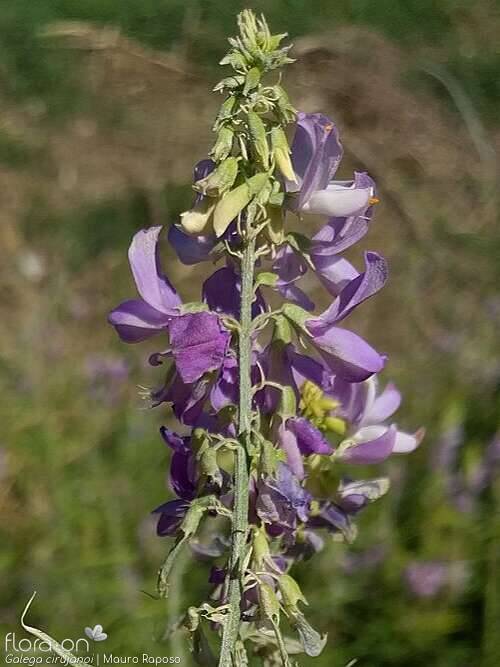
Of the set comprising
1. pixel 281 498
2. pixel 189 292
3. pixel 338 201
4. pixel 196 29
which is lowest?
pixel 189 292

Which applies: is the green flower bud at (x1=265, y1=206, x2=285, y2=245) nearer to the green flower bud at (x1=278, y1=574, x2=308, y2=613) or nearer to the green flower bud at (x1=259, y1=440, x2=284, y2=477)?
the green flower bud at (x1=259, y1=440, x2=284, y2=477)

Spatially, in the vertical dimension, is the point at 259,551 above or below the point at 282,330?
below

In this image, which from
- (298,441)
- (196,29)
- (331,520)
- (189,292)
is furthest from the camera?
(196,29)

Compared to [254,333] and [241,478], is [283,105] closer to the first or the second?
[254,333]

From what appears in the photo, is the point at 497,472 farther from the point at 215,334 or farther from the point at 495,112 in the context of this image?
the point at 495,112

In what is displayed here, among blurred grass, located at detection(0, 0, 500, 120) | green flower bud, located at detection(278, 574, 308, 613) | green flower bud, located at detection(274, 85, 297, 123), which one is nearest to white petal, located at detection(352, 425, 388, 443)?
green flower bud, located at detection(278, 574, 308, 613)

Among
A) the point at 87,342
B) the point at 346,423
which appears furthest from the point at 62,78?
the point at 346,423

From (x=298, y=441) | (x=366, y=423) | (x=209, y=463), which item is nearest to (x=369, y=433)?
(x=366, y=423)
